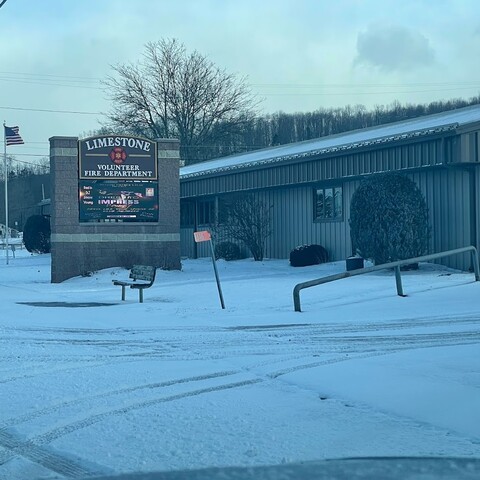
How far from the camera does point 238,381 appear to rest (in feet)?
33.9

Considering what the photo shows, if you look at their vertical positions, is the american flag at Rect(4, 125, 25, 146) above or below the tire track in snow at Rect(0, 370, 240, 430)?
above

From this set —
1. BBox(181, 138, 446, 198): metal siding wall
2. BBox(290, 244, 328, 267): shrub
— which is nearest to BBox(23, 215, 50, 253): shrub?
BBox(181, 138, 446, 198): metal siding wall

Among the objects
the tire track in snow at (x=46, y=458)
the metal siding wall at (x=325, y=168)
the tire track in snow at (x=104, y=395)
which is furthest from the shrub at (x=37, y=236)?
the tire track in snow at (x=46, y=458)

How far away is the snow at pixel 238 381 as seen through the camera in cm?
725

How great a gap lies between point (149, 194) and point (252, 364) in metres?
18.2

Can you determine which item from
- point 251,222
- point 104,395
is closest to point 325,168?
point 251,222

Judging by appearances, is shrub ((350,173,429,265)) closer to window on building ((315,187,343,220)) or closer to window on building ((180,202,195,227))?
window on building ((315,187,343,220))

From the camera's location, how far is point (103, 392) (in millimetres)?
9820

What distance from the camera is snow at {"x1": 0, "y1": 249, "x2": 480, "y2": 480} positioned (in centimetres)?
725

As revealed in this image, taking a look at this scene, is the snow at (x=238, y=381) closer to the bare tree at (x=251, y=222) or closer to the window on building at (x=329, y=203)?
the window on building at (x=329, y=203)

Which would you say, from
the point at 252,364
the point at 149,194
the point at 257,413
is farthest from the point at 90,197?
the point at 257,413

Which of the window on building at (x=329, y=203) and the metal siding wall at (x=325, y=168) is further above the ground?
the metal siding wall at (x=325, y=168)

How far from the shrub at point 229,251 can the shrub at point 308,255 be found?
5344mm

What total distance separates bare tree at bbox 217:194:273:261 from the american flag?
16.4m
